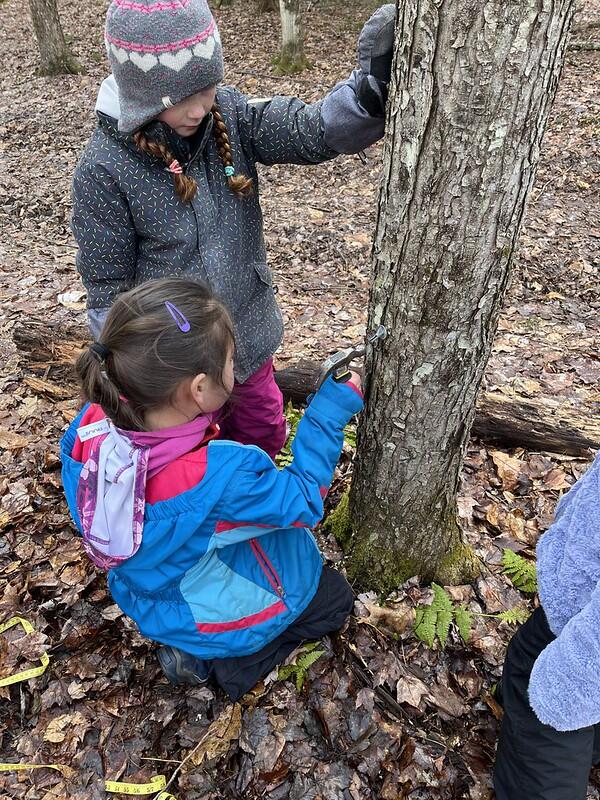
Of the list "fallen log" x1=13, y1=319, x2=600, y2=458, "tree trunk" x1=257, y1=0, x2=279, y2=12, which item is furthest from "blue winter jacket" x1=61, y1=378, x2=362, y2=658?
"tree trunk" x1=257, y1=0, x2=279, y2=12

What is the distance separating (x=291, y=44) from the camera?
13422mm

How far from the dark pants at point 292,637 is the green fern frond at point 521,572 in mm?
905

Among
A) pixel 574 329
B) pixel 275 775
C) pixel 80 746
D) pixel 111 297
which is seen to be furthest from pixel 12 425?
pixel 574 329

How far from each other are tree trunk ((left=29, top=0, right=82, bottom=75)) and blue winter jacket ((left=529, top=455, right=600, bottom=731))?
16.3 m

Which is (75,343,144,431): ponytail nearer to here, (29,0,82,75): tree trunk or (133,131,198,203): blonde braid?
(133,131,198,203): blonde braid

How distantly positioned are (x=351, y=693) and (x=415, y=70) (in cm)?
267

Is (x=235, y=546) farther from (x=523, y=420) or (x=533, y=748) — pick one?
(x=523, y=420)

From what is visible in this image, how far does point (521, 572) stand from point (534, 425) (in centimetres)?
120

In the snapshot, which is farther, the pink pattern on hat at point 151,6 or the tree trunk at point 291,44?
the tree trunk at point 291,44

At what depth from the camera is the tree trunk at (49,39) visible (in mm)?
13719

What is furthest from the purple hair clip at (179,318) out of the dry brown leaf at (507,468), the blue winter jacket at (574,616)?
the dry brown leaf at (507,468)

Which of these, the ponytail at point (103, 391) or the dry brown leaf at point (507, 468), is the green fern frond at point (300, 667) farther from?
the dry brown leaf at point (507, 468)

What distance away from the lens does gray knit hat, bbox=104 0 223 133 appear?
7.29ft

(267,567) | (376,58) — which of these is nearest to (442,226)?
(376,58)
